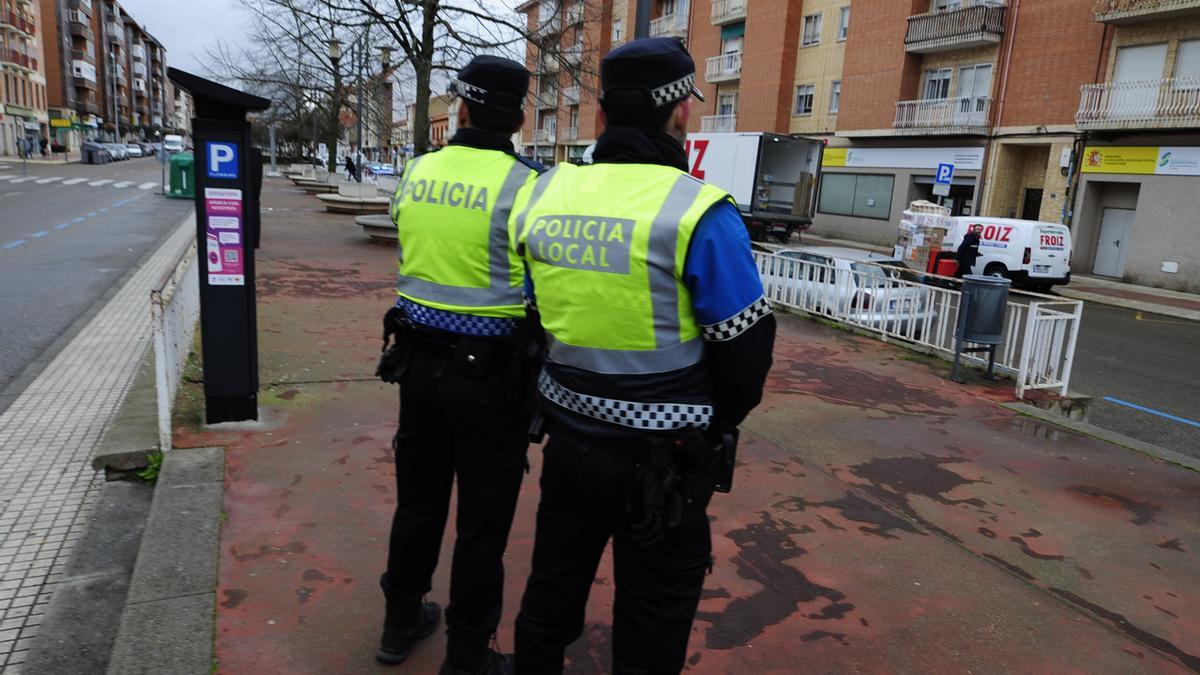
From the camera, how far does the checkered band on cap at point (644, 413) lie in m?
2.02

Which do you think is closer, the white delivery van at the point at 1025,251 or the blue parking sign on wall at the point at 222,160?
the blue parking sign on wall at the point at 222,160

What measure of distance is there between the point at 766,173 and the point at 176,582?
84.2 feet

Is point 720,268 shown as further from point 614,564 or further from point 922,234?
point 922,234

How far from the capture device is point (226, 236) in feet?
15.4

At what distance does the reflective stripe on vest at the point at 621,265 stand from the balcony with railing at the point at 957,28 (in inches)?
1127

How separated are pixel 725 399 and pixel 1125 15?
25480mm

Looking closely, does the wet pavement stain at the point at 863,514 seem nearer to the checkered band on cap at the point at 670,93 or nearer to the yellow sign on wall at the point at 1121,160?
the checkered band on cap at the point at 670,93

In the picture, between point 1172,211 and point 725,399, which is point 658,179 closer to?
point 725,399

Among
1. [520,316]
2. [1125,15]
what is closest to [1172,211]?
[1125,15]

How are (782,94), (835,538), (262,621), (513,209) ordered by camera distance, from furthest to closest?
1. (782,94)
2. (835,538)
3. (262,621)
4. (513,209)

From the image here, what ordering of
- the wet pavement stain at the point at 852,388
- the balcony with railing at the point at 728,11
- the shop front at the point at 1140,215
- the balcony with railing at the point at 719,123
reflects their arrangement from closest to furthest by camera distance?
the wet pavement stain at the point at 852,388 < the shop front at the point at 1140,215 < the balcony with railing at the point at 728,11 < the balcony with railing at the point at 719,123

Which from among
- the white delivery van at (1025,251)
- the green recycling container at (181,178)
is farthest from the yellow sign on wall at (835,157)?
the green recycling container at (181,178)

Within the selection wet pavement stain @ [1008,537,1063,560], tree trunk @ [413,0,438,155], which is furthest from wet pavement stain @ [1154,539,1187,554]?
tree trunk @ [413,0,438,155]

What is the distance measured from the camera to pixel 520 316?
267cm
